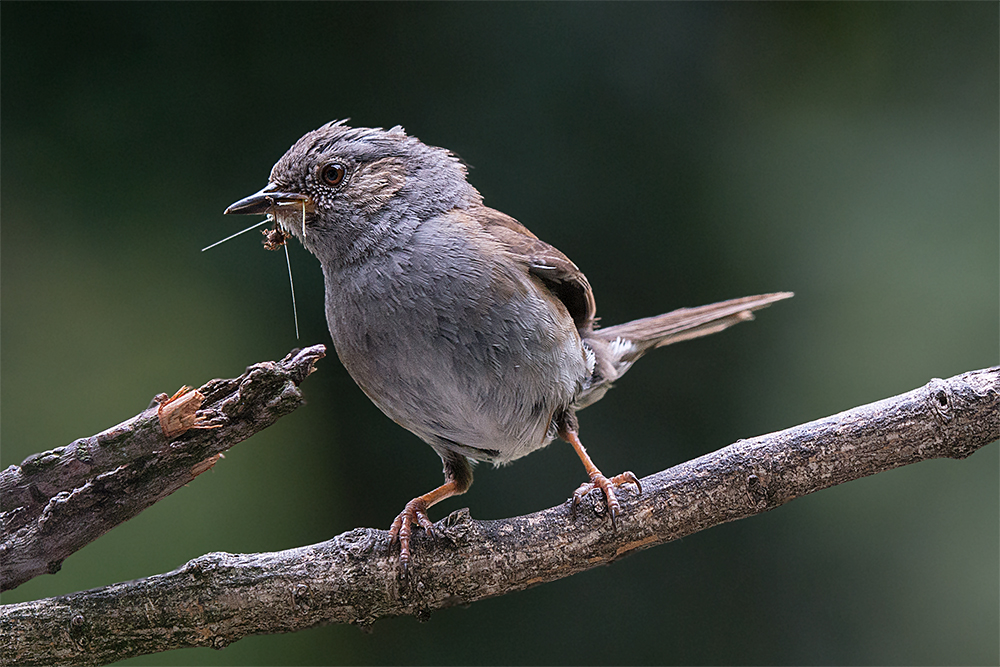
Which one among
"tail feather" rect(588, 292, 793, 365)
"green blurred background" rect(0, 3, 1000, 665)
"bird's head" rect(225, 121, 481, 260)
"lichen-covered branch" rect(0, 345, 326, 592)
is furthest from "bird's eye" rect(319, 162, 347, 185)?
"green blurred background" rect(0, 3, 1000, 665)

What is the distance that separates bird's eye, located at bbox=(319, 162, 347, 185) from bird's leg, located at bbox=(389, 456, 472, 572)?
45.9 inches

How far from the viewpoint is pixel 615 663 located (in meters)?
4.63

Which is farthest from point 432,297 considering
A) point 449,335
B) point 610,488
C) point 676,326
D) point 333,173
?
point 676,326

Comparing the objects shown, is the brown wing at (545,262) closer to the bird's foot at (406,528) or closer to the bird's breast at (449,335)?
the bird's breast at (449,335)

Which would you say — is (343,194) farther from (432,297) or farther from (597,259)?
(597,259)

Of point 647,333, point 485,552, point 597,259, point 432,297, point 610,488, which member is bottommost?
point 485,552

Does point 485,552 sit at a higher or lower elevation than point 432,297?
lower

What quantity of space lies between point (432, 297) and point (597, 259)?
2249mm

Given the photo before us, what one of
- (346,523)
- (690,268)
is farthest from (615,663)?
(690,268)

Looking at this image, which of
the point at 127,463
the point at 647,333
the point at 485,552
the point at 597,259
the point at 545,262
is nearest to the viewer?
the point at 127,463

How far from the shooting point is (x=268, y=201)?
107 inches

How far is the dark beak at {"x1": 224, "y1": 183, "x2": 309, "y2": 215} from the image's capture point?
106 inches

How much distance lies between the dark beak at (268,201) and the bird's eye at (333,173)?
10 cm

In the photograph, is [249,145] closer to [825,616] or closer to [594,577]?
[594,577]
